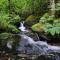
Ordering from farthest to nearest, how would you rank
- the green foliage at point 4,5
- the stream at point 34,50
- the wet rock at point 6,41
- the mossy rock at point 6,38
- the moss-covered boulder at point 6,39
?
the green foliage at point 4,5 < the mossy rock at point 6,38 < the moss-covered boulder at point 6,39 < the wet rock at point 6,41 < the stream at point 34,50

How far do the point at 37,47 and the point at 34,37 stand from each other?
1.68 meters

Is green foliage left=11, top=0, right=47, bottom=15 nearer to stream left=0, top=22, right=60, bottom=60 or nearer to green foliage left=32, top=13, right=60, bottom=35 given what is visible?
green foliage left=32, top=13, right=60, bottom=35

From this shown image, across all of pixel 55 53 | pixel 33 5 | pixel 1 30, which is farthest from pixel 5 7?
pixel 55 53

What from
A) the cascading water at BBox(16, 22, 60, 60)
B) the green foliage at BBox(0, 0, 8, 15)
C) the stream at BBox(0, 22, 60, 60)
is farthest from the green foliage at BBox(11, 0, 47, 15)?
the cascading water at BBox(16, 22, 60, 60)

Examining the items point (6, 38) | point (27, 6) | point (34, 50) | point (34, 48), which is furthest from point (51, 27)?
point (27, 6)

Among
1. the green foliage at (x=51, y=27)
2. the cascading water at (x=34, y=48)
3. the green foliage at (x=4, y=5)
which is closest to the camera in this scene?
the cascading water at (x=34, y=48)

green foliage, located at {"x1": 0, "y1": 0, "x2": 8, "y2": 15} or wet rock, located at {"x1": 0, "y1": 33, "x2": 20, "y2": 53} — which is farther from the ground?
green foliage, located at {"x1": 0, "y1": 0, "x2": 8, "y2": 15}

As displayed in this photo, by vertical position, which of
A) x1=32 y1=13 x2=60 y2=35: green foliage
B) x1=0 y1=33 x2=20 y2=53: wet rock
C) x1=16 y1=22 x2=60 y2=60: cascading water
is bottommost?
x1=16 y1=22 x2=60 y2=60: cascading water

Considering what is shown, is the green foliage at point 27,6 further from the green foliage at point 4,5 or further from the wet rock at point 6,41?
the wet rock at point 6,41

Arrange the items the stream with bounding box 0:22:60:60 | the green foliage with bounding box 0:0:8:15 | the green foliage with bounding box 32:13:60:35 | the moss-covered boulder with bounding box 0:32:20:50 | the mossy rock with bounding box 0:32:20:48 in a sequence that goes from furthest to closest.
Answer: the green foliage with bounding box 0:0:8:15
the green foliage with bounding box 32:13:60:35
the mossy rock with bounding box 0:32:20:48
the moss-covered boulder with bounding box 0:32:20:50
the stream with bounding box 0:22:60:60

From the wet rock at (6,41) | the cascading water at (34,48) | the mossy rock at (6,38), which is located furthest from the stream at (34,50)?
the mossy rock at (6,38)

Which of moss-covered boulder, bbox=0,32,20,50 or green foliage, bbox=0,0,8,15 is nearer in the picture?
moss-covered boulder, bbox=0,32,20,50

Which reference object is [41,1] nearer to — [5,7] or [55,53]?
[5,7]

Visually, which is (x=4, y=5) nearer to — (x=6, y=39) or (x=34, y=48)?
(x=6, y=39)
